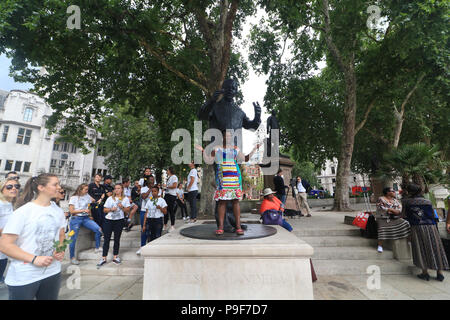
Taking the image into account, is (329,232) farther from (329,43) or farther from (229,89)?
(329,43)

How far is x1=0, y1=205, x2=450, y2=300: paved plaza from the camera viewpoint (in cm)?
373

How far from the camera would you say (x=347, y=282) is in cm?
426

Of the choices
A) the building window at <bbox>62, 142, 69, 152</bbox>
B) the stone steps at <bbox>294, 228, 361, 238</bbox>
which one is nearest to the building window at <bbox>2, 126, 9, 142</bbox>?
the building window at <bbox>62, 142, 69, 152</bbox>

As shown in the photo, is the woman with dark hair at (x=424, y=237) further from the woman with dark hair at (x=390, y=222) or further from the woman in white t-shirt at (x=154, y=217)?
the woman in white t-shirt at (x=154, y=217)

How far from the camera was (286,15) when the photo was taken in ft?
25.9

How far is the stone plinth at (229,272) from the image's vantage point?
97.6 inches

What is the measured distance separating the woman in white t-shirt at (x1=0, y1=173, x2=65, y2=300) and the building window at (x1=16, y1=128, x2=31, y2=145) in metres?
37.8

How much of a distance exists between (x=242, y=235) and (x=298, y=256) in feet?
2.67

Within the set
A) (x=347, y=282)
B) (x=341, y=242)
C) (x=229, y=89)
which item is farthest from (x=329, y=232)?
(x=229, y=89)

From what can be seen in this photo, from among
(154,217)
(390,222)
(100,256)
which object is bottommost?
(100,256)

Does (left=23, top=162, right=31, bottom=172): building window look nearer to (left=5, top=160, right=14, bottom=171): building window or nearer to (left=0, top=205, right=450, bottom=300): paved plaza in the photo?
(left=5, top=160, right=14, bottom=171): building window

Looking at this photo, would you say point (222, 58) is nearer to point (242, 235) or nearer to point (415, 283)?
point (242, 235)

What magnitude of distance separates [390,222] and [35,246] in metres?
6.76

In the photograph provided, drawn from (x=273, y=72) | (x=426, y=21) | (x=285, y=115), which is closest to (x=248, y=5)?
(x=273, y=72)
